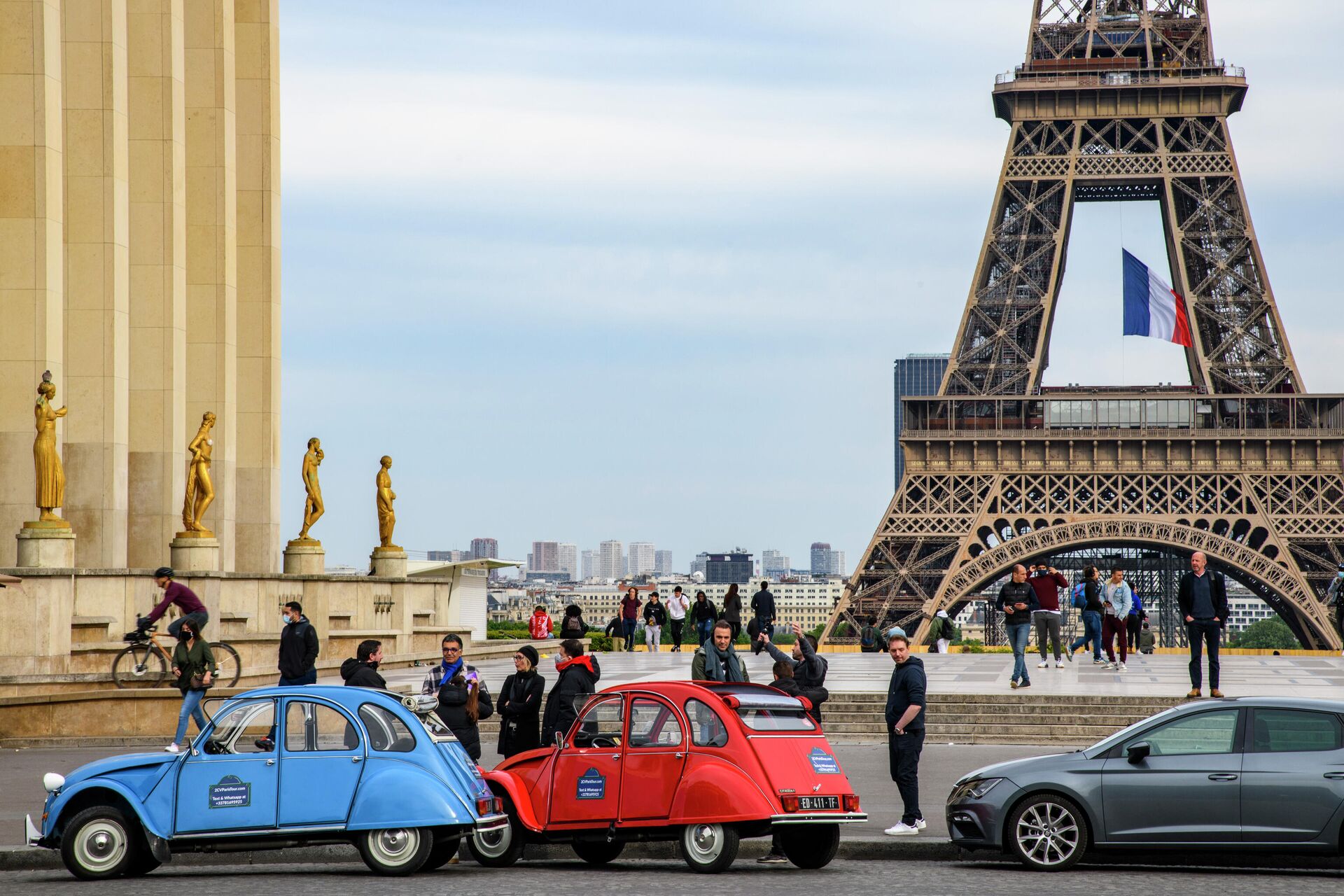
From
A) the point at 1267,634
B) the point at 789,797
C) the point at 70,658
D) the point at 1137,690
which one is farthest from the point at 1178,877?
the point at 1267,634

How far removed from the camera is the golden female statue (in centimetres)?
2597

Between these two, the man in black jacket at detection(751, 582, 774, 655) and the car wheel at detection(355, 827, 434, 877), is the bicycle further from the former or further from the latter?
the man in black jacket at detection(751, 582, 774, 655)

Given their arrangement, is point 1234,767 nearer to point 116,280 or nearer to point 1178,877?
point 1178,877

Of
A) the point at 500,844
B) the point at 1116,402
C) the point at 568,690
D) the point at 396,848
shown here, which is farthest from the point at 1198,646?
the point at 1116,402

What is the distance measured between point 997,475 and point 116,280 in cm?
4088

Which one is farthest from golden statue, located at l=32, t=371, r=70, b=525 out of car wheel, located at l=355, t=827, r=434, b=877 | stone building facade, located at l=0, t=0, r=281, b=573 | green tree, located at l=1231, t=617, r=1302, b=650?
green tree, located at l=1231, t=617, r=1302, b=650

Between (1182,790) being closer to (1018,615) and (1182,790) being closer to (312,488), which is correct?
(1018,615)

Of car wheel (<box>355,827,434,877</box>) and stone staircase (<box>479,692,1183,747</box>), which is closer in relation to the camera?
car wheel (<box>355,827,434,877</box>)

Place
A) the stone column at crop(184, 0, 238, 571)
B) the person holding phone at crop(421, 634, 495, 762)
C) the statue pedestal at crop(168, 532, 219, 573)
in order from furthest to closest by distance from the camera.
Result: 1. the stone column at crop(184, 0, 238, 571)
2. the statue pedestal at crop(168, 532, 219, 573)
3. the person holding phone at crop(421, 634, 495, 762)

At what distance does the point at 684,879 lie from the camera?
13.7 metres

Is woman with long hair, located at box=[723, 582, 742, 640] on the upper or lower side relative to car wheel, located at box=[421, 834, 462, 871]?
upper

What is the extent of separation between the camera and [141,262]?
3447 cm

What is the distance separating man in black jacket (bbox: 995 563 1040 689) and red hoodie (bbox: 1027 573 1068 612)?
2.05 m

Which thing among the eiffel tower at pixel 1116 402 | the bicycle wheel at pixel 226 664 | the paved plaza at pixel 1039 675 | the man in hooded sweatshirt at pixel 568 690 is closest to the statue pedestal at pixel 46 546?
the bicycle wheel at pixel 226 664
